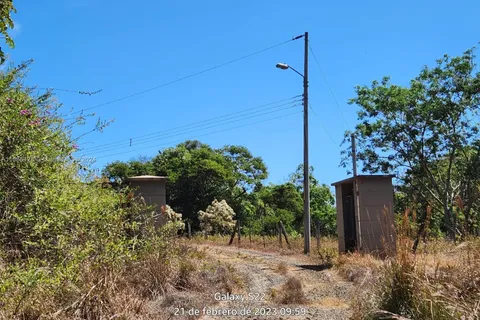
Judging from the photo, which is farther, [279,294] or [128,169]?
[128,169]

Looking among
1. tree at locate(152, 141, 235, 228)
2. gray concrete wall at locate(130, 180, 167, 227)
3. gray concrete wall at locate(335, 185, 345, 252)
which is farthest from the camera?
tree at locate(152, 141, 235, 228)

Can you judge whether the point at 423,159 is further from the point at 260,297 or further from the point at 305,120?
the point at 260,297

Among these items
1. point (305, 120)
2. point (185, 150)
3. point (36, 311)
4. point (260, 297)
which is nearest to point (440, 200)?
point (305, 120)

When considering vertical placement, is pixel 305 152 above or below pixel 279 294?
above

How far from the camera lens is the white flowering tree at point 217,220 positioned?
23.4m

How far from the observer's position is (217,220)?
23375mm

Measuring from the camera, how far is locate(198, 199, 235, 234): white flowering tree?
76.9ft

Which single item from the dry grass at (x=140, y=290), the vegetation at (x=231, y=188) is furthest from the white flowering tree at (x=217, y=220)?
the dry grass at (x=140, y=290)

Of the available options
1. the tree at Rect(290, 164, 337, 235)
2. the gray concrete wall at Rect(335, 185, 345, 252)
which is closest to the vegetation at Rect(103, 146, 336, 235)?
the tree at Rect(290, 164, 337, 235)

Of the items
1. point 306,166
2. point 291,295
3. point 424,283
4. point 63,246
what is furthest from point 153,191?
point 306,166

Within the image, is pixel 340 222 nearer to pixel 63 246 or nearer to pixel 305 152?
pixel 305 152

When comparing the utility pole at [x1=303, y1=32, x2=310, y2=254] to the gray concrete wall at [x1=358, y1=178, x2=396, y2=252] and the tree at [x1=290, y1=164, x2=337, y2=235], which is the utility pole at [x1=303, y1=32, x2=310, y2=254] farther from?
the tree at [x1=290, y1=164, x2=337, y2=235]

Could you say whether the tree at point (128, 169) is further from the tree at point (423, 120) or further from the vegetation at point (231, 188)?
the tree at point (423, 120)

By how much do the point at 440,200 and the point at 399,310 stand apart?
21.0m
